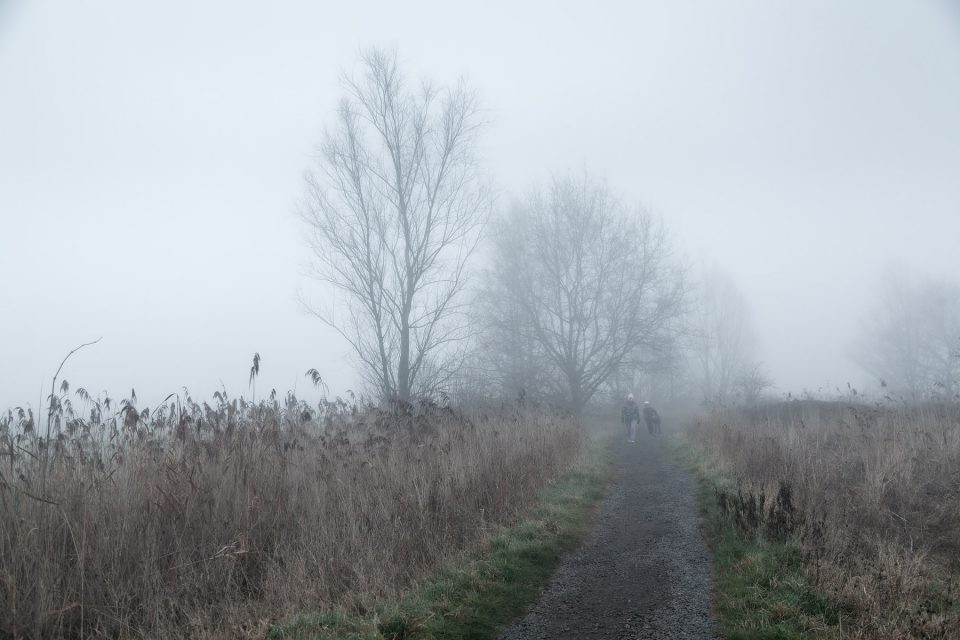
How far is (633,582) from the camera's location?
5660 mm

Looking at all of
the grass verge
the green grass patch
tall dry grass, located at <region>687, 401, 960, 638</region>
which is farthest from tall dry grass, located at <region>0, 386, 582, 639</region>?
tall dry grass, located at <region>687, 401, 960, 638</region>

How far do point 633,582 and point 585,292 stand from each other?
20543mm

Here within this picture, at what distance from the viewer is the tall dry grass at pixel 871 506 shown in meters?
4.47

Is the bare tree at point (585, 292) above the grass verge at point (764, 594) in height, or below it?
above

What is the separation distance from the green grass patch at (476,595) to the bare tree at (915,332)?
45.1m

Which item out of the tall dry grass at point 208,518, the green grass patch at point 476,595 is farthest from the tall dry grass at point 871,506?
the tall dry grass at point 208,518

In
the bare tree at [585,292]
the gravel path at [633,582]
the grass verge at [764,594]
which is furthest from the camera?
the bare tree at [585,292]

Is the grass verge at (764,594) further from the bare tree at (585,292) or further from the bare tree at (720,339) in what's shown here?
the bare tree at (720,339)

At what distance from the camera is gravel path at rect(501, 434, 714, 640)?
4.59 m

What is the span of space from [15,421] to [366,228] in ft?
34.2

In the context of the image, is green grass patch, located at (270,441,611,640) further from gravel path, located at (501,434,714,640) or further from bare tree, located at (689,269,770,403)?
bare tree, located at (689,269,770,403)

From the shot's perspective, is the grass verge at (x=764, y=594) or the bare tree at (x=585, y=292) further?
the bare tree at (x=585, y=292)

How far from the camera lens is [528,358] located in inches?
1048

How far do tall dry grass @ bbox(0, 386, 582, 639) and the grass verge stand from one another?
261 cm
